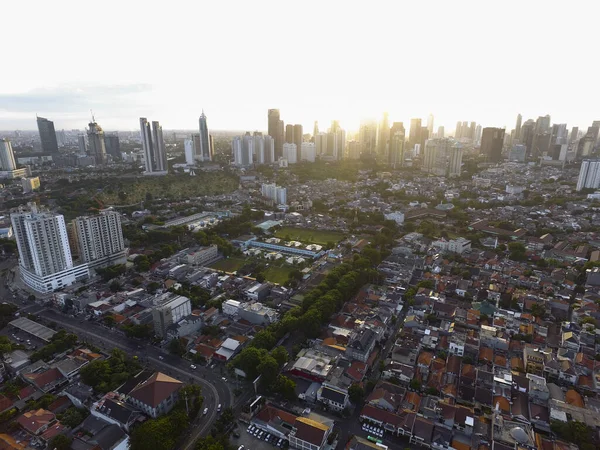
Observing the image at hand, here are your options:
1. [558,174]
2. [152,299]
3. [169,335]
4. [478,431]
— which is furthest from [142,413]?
[558,174]

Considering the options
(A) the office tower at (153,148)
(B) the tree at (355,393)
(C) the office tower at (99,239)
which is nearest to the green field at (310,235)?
(C) the office tower at (99,239)

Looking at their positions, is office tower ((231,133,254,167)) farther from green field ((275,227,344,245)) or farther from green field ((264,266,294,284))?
green field ((264,266,294,284))

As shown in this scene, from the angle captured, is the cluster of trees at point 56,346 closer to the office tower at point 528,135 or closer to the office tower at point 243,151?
the office tower at point 243,151

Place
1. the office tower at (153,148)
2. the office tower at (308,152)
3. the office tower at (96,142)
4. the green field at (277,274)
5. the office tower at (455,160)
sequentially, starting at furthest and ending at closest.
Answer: the office tower at (308,152) → the office tower at (96,142) → the office tower at (455,160) → the office tower at (153,148) → the green field at (277,274)

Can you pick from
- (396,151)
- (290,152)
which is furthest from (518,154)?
(290,152)

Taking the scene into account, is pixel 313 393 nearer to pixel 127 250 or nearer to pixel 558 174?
pixel 127 250

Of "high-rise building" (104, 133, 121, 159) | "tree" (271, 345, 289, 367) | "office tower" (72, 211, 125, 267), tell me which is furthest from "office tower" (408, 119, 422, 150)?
"tree" (271, 345, 289, 367)

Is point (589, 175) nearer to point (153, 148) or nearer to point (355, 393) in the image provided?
point (355, 393)
